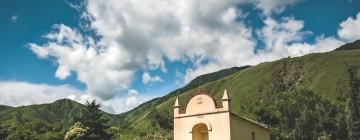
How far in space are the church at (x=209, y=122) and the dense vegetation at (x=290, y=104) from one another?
2734 centimetres

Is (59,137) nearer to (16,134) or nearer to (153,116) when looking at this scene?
(16,134)

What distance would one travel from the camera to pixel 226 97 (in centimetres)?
2981

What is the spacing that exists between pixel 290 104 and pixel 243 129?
3381 centimetres

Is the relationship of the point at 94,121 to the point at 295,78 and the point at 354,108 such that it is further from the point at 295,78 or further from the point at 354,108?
the point at 295,78

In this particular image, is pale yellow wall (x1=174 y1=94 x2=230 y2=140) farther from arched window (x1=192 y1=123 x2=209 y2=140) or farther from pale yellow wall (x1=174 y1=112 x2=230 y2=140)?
arched window (x1=192 y1=123 x2=209 y2=140)

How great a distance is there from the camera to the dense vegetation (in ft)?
197

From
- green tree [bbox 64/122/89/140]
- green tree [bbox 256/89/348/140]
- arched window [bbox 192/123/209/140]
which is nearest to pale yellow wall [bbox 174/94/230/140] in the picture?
arched window [bbox 192/123/209/140]

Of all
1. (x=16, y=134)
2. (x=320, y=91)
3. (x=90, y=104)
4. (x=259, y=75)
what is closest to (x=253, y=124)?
(x=90, y=104)

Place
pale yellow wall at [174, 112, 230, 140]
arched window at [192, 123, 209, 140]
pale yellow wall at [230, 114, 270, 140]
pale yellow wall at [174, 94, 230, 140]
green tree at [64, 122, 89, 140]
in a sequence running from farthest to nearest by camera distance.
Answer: green tree at [64, 122, 89, 140] → arched window at [192, 123, 209, 140] → pale yellow wall at [230, 114, 270, 140] → pale yellow wall at [174, 94, 230, 140] → pale yellow wall at [174, 112, 230, 140]

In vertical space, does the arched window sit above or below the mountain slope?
below

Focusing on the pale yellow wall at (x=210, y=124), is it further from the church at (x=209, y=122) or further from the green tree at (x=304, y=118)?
the green tree at (x=304, y=118)

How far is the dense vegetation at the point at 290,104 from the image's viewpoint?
197 ft

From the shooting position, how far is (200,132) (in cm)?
3266

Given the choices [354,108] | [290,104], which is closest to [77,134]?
[290,104]
